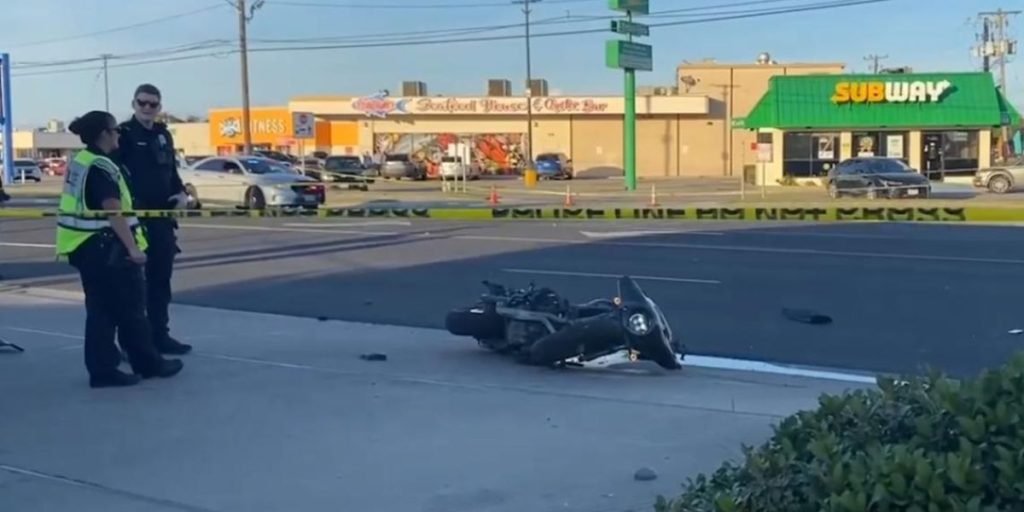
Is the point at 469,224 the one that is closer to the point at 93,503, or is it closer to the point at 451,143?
the point at 93,503

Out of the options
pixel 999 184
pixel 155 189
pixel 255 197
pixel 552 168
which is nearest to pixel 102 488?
pixel 155 189

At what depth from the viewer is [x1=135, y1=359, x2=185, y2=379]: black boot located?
927 cm

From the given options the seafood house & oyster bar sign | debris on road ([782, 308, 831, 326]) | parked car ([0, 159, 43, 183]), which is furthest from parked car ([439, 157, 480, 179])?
debris on road ([782, 308, 831, 326])

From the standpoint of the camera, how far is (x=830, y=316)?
13.7 metres

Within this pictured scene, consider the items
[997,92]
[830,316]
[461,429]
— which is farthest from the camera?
[997,92]

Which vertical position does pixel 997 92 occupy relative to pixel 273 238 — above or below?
above

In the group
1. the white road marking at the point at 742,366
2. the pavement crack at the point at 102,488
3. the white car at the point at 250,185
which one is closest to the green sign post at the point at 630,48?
the white car at the point at 250,185

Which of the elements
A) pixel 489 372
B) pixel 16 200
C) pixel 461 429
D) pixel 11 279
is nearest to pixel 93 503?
pixel 461 429

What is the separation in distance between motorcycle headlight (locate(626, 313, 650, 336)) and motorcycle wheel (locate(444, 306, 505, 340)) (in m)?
1.14

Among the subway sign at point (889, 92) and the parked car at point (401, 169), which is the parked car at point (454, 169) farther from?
the subway sign at point (889, 92)

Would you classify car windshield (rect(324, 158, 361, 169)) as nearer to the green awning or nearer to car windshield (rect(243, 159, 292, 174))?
the green awning

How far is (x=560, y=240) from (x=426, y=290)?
7.60 metres

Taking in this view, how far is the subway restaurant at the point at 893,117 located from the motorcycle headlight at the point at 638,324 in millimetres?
50586

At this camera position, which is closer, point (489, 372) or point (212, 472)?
point (212, 472)
